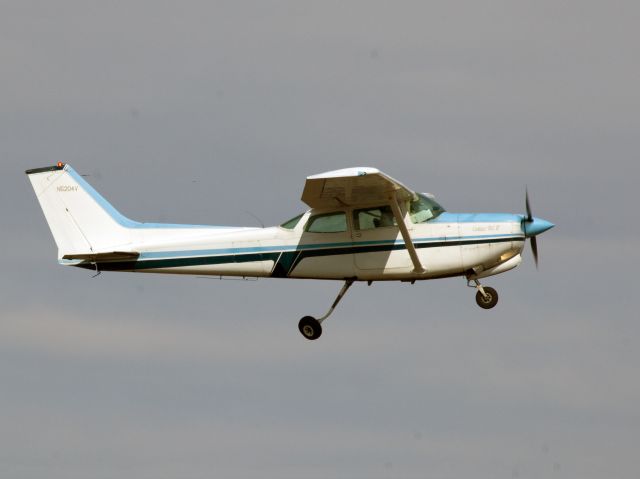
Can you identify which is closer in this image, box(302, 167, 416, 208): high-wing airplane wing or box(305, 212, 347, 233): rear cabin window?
box(302, 167, 416, 208): high-wing airplane wing

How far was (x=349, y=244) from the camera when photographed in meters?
23.1

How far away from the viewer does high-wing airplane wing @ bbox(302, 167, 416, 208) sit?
21.2 metres

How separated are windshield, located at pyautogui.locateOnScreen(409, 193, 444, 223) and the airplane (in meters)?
0.02

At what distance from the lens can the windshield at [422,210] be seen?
75.5 ft

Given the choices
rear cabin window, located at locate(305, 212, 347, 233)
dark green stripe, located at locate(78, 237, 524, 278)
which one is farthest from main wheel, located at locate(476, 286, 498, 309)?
rear cabin window, located at locate(305, 212, 347, 233)

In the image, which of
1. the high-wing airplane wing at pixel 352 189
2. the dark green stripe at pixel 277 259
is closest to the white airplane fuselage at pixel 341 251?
the dark green stripe at pixel 277 259

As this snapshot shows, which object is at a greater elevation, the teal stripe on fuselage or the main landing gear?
the teal stripe on fuselage

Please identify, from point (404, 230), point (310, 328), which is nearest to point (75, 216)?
point (310, 328)

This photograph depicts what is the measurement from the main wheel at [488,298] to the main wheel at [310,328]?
3224 mm

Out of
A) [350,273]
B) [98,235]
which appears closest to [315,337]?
[350,273]

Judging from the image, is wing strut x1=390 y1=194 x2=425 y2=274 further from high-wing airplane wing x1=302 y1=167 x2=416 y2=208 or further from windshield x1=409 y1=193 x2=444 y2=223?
windshield x1=409 y1=193 x2=444 y2=223

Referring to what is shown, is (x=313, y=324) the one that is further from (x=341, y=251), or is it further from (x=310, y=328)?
(x=341, y=251)

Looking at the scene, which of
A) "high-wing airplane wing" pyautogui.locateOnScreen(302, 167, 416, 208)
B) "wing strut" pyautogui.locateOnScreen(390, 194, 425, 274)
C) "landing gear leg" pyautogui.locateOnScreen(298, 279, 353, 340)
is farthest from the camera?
"landing gear leg" pyautogui.locateOnScreen(298, 279, 353, 340)

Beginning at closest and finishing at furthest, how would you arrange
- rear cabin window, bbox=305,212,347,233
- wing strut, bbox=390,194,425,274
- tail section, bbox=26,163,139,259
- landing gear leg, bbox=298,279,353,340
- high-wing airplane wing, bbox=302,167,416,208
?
1. high-wing airplane wing, bbox=302,167,416,208
2. wing strut, bbox=390,194,425,274
3. rear cabin window, bbox=305,212,347,233
4. landing gear leg, bbox=298,279,353,340
5. tail section, bbox=26,163,139,259
